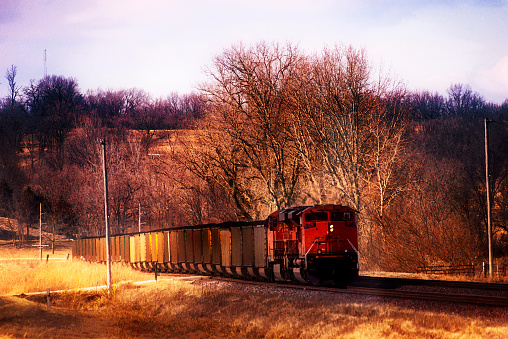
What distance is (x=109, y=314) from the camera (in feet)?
84.4

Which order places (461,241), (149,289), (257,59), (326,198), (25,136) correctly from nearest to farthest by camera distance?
(149,289), (461,241), (326,198), (257,59), (25,136)

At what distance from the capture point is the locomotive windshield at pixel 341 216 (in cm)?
2571

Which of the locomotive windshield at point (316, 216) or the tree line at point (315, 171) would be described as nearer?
the locomotive windshield at point (316, 216)

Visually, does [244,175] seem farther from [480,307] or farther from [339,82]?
[480,307]

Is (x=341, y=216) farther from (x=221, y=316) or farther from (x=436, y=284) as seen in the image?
(x=221, y=316)

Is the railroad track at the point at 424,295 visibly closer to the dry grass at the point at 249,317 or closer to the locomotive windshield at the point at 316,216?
the dry grass at the point at 249,317

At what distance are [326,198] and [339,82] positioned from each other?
1009cm

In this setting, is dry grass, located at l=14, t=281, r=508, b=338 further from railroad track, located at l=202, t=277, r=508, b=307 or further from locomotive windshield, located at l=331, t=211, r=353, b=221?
locomotive windshield, located at l=331, t=211, r=353, b=221

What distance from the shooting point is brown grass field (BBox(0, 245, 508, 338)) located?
1546cm

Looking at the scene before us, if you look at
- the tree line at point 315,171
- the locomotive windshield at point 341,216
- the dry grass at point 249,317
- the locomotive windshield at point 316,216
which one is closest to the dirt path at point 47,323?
the dry grass at point 249,317

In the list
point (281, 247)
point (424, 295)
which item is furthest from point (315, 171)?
point (424, 295)

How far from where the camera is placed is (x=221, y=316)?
71.5 ft

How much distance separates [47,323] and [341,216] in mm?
13752

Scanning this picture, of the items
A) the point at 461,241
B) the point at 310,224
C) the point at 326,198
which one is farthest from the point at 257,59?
the point at 310,224
